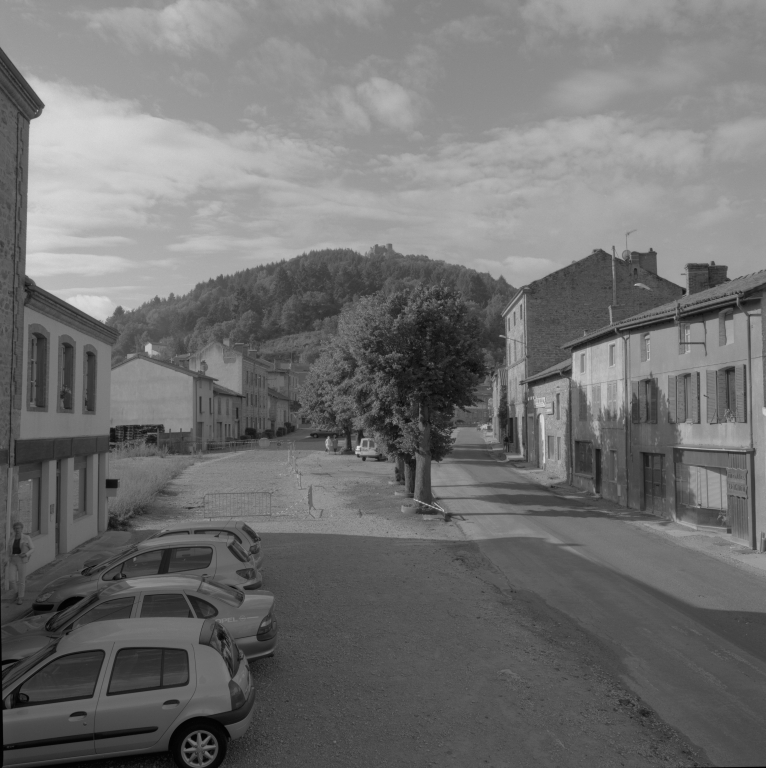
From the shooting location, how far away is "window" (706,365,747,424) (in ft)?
66.2

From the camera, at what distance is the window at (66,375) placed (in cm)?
1793

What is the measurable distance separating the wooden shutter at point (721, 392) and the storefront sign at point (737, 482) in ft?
5.70

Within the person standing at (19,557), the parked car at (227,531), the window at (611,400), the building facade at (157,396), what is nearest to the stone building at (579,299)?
the window at (611,400)

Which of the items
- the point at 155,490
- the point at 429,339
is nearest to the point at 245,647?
the point at 429,339

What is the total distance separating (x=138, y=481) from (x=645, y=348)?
2095 cm

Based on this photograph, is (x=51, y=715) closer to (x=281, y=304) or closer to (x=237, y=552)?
(x=237, y=552)

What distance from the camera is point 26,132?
1515cm

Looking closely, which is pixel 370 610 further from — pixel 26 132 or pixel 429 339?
pixel 429 339

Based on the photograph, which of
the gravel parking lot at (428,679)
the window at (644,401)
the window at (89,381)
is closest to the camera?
the gravel parking lot at (428,679)

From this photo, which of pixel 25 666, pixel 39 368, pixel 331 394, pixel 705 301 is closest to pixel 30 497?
pixel 39 368

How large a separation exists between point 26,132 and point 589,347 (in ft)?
82.0

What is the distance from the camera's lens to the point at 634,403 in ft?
89.1

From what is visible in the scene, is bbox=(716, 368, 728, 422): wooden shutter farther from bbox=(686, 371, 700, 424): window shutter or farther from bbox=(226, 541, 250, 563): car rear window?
bbox=(226, 541, 250, 563): car rear window

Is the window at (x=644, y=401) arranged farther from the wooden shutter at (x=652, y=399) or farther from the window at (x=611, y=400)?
the window at (x=611, y=400)
